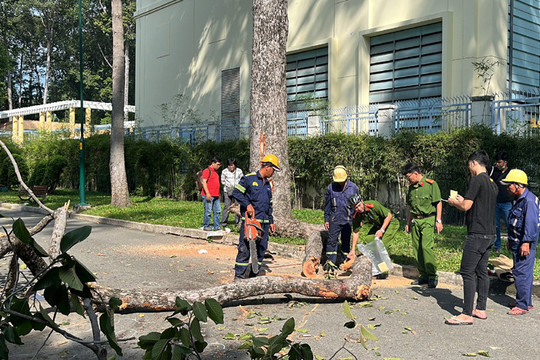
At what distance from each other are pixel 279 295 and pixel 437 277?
2530 millimetres

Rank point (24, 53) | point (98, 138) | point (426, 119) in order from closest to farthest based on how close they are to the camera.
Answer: point (426, 119), point (98, 138), point (24, 53)

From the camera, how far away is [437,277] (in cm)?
830

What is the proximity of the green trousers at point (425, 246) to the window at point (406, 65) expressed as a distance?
38.8ft

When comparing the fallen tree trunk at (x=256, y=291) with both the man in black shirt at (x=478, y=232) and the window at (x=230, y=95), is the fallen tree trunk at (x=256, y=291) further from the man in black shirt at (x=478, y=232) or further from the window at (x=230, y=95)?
the window at (x=230, y=95)

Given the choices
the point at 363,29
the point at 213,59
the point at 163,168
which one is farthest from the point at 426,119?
the point at 213,59

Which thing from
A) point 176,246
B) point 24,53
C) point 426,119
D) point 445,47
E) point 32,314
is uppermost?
point 24,53

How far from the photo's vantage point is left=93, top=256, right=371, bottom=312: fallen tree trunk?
6.20m

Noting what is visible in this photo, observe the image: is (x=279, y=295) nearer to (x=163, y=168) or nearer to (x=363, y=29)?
(x=363, y=29)

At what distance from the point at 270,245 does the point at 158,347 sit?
9.60 metres

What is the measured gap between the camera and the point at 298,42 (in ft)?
76.9

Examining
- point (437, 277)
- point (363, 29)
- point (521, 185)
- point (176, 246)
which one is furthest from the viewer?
point (363, 29)

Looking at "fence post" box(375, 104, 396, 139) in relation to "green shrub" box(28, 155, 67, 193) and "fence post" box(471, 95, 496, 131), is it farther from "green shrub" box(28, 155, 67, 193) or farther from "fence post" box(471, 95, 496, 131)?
"green shrub" box(28, 155, 67, 193)

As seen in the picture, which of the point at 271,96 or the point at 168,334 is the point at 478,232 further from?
the point at 271,96

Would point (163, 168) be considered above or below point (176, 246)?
above
